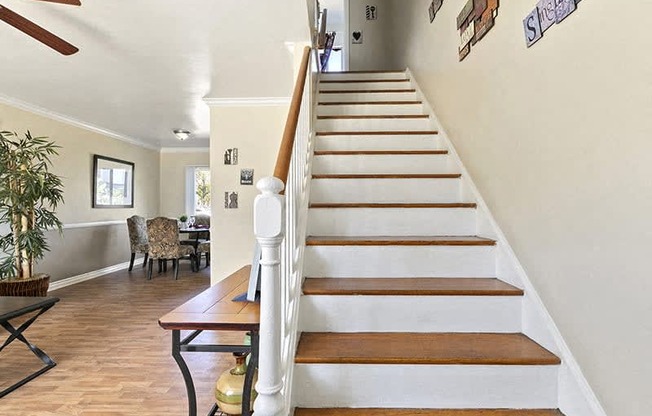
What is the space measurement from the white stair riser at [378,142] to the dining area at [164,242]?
415 cm

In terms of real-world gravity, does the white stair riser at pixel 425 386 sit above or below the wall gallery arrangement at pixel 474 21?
below

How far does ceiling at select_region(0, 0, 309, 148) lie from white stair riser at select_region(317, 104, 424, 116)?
1.80 ft

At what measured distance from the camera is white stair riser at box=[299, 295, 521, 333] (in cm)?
173

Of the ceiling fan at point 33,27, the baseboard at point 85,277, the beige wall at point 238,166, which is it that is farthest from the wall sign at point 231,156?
the baseboard at point 85,277

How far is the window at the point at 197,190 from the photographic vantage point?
8.27 m

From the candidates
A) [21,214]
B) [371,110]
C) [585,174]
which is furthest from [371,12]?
[585,174]

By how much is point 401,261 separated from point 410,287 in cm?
24

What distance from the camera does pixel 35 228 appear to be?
4.20 metres

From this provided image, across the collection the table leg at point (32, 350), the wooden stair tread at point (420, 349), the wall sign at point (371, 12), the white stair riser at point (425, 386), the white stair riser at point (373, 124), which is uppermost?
the wall sign at point (371, 12)

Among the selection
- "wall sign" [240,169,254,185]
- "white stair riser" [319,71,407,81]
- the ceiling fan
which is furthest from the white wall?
the ceiling fan

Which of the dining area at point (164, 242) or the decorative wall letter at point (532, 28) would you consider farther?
the dining area at point (164, 242)

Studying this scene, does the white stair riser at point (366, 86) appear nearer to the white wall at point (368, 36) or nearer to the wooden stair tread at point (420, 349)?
the white wall at point (368, 36)

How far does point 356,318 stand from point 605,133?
3.79ft

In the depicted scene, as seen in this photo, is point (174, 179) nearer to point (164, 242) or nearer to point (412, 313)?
point (164, 242)
